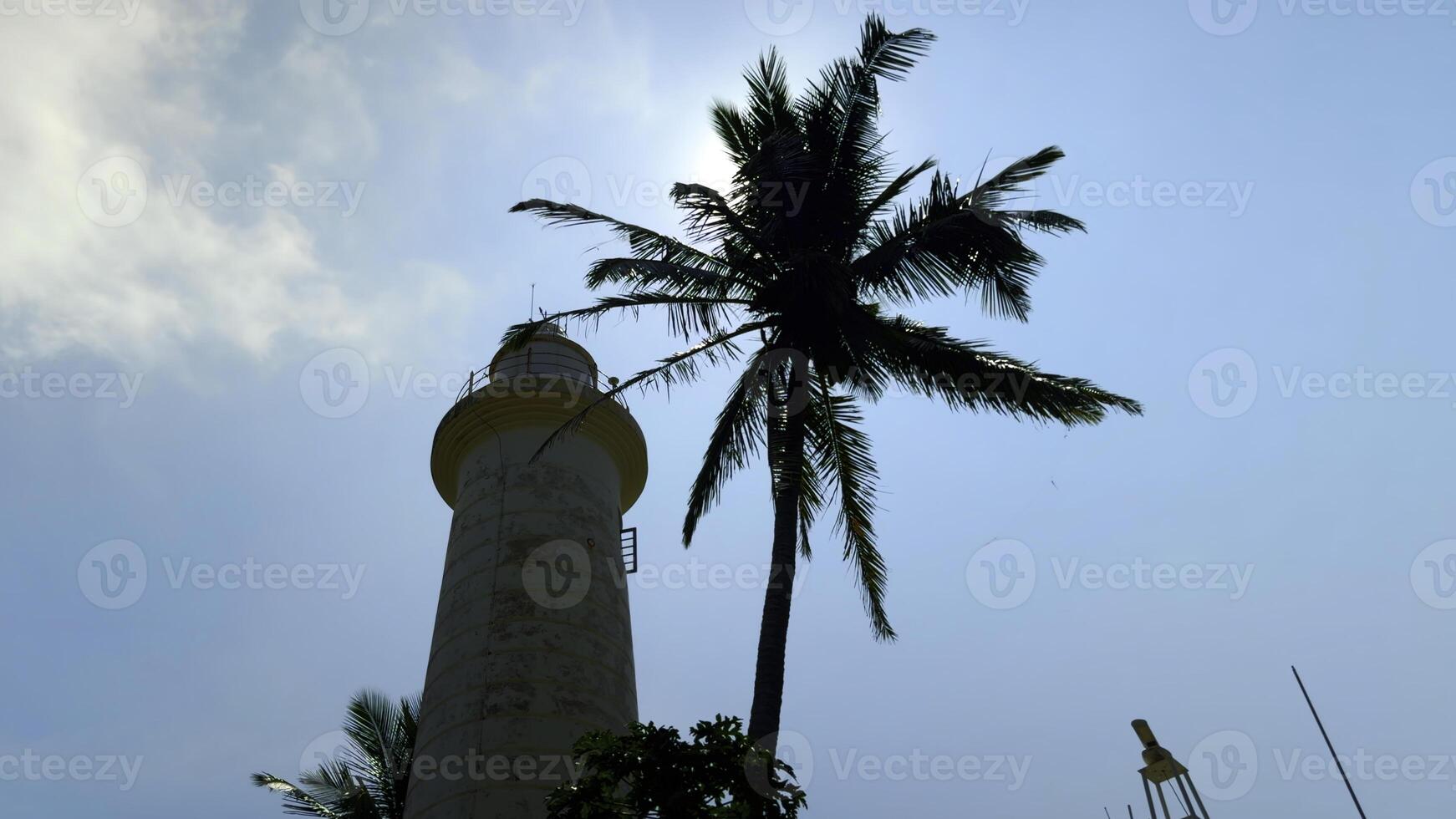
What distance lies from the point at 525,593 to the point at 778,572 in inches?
209

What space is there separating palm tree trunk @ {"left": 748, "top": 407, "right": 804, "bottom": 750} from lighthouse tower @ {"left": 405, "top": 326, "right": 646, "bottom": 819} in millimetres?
4297

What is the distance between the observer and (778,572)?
14383mm

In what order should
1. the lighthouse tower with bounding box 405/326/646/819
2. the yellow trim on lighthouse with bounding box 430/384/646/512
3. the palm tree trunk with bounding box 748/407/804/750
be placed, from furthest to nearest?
the yellow trim on lighthouse with bounding box 430/384/646/512
the lighthouse tower with bounding box 405/326/646/819
the palm tree trunk with bounding box 748/407/804/750

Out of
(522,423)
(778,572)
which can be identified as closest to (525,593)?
(522,423)

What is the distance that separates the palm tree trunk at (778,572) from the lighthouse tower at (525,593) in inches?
169

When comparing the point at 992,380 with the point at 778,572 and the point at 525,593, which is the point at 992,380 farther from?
the point at 525,593

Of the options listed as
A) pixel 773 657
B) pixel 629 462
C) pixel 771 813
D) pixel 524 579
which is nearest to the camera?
pixel 771 813

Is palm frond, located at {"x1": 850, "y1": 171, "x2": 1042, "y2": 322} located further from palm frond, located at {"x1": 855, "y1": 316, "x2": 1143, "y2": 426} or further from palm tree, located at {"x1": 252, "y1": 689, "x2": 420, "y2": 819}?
palm tree, located at {"x1": 252, "y1": 689, "x2": 420, "y2": 819}

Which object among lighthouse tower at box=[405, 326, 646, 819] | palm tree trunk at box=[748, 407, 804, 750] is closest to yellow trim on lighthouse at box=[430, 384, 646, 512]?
lighthouse tower at box=[405, 326, 646, 819]

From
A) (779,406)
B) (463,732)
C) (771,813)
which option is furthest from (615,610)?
(771,813)

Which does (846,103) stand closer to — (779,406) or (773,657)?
(779,406)

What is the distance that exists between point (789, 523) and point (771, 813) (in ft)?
14.7

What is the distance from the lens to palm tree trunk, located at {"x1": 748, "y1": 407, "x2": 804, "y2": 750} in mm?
12995

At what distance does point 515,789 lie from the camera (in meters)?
15.4
